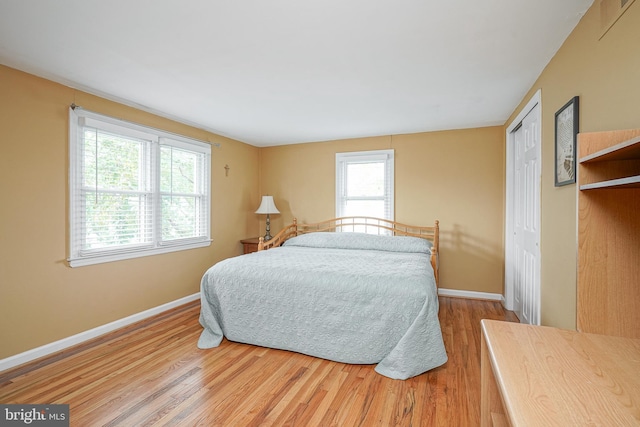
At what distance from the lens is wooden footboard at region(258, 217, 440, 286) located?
438 cm

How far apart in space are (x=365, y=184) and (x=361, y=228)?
0.67 m

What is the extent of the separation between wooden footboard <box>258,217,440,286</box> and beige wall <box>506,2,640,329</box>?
1.75 metres

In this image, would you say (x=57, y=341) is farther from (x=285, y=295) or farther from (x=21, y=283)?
(x=285, y=295)

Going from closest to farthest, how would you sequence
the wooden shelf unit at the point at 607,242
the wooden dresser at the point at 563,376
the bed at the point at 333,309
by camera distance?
the wooden dresser at the point at 563,376, the wooden shelf unit at the point at 607,242, the bed at the point at 333,309

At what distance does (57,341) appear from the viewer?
2688mm

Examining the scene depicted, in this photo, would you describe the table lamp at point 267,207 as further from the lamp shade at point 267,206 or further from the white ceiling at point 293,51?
the white ceiling at point 293,51

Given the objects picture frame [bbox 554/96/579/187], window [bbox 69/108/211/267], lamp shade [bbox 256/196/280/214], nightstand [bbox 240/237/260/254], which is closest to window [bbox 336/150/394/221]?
lamp shade [bbox 256/196/280/214]

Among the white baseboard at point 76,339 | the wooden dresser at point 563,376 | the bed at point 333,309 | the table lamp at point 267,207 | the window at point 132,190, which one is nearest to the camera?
the wooden dresser at point 563,376

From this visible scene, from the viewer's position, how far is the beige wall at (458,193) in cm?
410

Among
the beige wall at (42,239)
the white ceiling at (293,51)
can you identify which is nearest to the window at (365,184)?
the white ceiling at (293,51)

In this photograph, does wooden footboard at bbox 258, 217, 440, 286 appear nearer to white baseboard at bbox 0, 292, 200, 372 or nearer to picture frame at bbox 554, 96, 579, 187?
white baseboard at bbox 0, 292, 200, 372

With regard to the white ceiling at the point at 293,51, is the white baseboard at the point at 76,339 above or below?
below

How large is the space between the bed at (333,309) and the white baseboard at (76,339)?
0.98 metres

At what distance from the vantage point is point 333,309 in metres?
2.52
